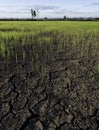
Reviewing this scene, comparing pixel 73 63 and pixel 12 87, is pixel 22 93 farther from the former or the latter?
pixel 73 63

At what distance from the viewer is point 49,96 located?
300 centimetres

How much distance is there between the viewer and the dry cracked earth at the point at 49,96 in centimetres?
244

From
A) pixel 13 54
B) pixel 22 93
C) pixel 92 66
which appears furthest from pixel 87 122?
pixel 13 54

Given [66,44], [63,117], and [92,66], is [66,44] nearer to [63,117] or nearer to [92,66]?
[92,66]

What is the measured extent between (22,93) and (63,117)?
73cm

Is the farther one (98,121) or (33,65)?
(33,65)

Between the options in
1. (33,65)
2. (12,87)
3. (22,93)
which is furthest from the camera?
(33,65)

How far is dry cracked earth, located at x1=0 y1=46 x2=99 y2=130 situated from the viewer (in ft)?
8.00

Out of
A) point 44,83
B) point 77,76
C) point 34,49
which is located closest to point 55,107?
point 44,83

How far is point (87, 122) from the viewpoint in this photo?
2438mm

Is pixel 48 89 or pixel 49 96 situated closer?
pixel 49 96

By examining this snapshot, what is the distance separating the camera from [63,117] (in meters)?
2.53

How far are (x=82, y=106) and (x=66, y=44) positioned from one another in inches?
133

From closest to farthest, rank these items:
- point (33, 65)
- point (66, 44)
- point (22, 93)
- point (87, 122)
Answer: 1. point (87, 122)
2. point (22, 93)
3. point (33, 65)
4. point (66, 44)
